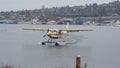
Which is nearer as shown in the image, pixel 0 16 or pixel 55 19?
pixel 55 19

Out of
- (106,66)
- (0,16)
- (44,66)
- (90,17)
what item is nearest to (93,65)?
(106,66)

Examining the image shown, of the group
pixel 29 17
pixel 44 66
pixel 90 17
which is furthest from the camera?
pixel 29 17

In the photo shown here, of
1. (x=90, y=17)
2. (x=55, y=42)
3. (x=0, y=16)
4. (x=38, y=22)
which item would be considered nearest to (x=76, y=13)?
(x=90, y=17)

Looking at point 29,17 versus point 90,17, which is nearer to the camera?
point 90,17

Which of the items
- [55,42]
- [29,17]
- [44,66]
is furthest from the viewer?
[29,17]

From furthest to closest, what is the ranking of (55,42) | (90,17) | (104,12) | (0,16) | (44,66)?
(0,16), (90,17), (104,12), (55,42), (44,66)

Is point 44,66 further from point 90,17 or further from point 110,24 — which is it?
point 110,24

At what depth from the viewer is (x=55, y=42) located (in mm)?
35375

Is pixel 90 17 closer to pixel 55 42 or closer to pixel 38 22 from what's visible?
pixel 38 22

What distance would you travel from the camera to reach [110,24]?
117500mm

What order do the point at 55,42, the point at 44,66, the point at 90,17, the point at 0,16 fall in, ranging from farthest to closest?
the point at 0,16 < the point at 90,17 < the point at 55,42 < the point at 44,66

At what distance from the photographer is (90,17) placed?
110750 millimetres

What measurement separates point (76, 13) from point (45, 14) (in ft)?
38.5

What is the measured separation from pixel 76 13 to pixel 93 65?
276 ft
